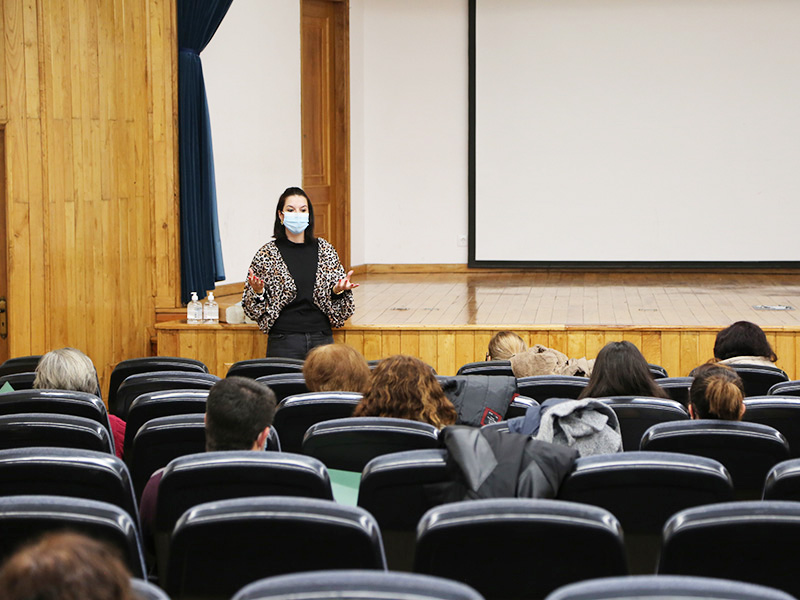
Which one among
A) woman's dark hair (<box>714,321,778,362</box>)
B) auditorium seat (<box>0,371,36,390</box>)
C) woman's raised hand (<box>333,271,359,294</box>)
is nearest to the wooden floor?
woman's raised hand (<box>333,271,359,294</box>)

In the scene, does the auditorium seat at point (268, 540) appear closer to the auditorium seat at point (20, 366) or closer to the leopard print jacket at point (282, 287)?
the auditorium seat at point (20, 366)

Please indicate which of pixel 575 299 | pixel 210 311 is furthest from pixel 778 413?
pixel 575 299

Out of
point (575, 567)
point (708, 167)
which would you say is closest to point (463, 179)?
point (708, 167)

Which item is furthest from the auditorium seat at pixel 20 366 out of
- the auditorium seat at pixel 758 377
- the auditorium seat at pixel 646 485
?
the auditorium seat at pixel 646 485

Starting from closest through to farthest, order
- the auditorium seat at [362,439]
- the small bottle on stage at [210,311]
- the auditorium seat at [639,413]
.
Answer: the auditorium seat at [362,439], the auditorium seat at [639,413], the small bottle on stage at [210,311]

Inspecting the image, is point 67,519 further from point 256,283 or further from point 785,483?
point 256,283

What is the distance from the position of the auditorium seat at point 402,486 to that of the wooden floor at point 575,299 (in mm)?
4207

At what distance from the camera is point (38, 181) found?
6.47m

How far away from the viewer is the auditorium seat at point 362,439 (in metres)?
2.73

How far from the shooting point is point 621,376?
3613mm

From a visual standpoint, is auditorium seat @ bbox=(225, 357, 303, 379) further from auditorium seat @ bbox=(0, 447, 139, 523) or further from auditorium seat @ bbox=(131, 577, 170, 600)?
auditorium seat @ bbox=(131, 577, 170, 600)

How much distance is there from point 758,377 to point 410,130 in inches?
288

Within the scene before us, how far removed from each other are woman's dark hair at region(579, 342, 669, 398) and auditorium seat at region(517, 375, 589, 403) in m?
0.35

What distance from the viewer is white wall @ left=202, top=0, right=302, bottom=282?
27.6 ft
